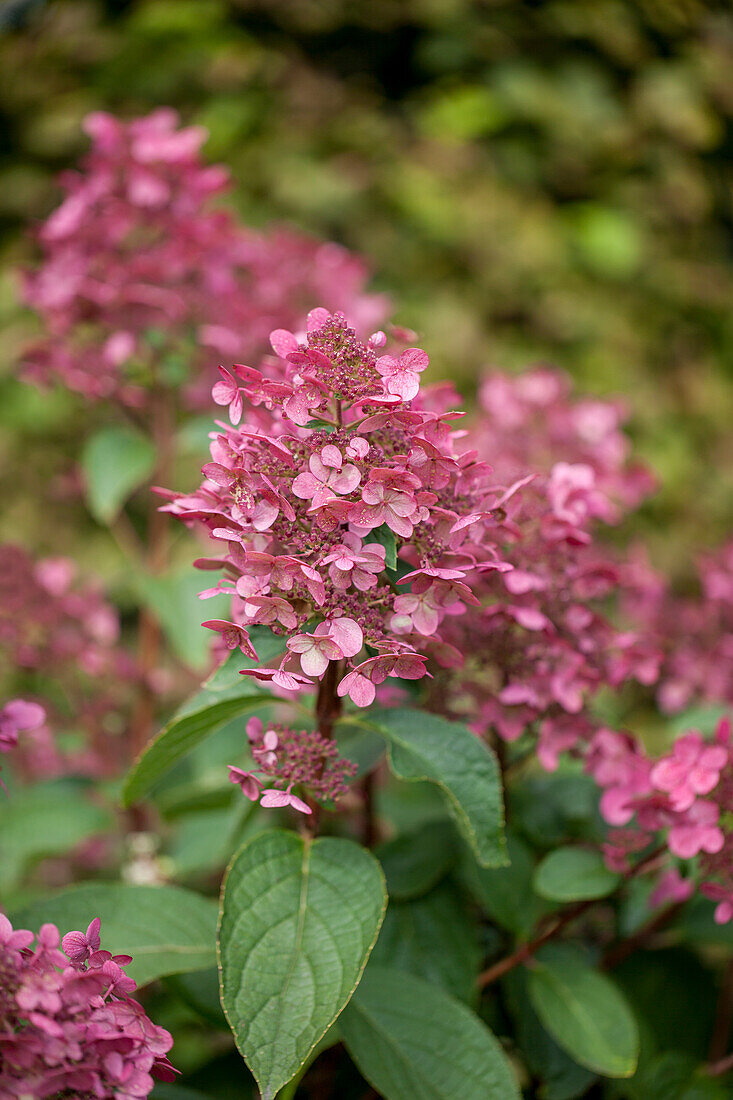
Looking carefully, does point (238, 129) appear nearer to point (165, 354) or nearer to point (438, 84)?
point (438, 84)

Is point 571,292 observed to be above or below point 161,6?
below

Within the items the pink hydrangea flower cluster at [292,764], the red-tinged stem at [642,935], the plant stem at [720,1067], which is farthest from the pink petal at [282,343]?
the plant stem at [720,1067]

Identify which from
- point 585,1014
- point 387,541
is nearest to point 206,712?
point 387,541

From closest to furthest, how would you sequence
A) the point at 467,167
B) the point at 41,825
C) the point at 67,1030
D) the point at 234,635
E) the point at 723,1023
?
the point at 67,1030, the point at 234,635, the point at 723,1023, the point at 41,825, the point at 467,167

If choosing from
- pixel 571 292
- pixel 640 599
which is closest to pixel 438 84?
pixel 571 292

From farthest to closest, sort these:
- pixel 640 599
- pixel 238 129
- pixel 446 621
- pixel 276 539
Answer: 1. pixel 238 129
2. pixel 640 599
3. pixel 446 621
4. pixel 276 539

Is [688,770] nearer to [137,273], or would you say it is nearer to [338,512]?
[338,512]

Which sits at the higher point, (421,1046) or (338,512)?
(338,512)

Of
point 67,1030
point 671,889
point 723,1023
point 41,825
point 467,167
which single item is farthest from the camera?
point 467,167
